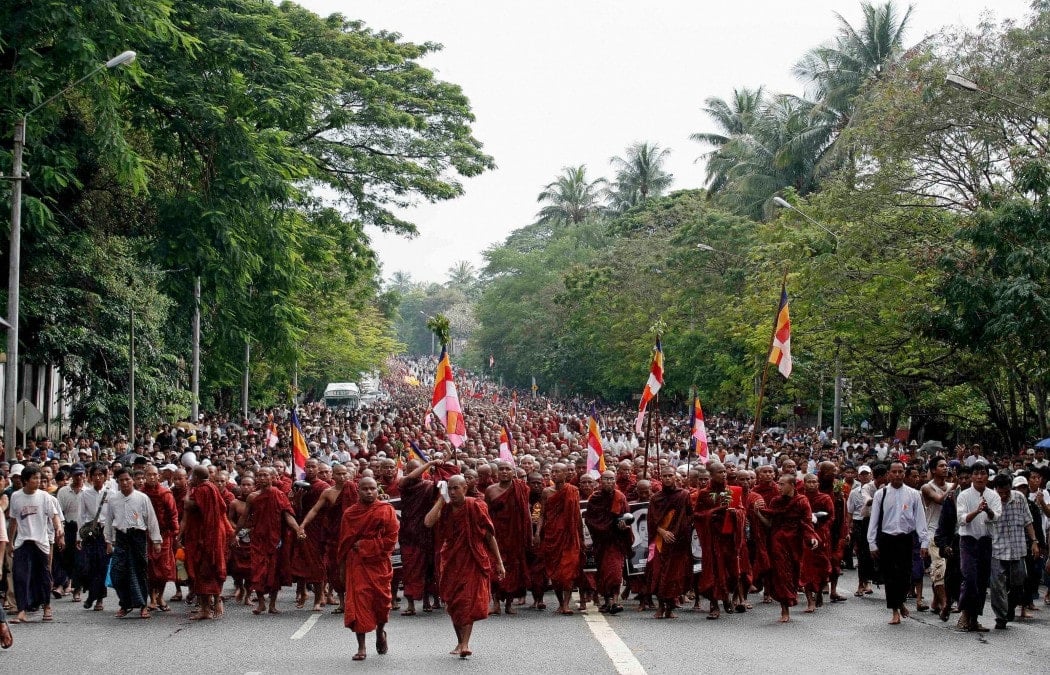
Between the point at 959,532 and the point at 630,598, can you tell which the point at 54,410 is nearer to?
the point at 630,598

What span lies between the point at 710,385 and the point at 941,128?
23842mm

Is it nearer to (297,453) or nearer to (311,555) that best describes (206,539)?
(311,555)

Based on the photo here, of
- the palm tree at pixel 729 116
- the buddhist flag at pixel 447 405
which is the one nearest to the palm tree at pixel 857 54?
the palm tree at pixel 729 116

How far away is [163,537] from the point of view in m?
14.3

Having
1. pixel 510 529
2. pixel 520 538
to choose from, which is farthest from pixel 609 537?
pixel 510 529

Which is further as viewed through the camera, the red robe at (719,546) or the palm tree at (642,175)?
the palm tree at (642,175)

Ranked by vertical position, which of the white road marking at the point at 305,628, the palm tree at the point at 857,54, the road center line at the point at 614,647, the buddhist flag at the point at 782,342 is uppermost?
the palm tree at the point at 857,54

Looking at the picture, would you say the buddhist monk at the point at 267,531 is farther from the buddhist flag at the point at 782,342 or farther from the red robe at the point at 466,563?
the buddhist flag at the point at 782,342

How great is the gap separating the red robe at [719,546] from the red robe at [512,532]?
6.14ft

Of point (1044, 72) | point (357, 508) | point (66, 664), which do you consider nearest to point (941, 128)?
point (1044, 72)

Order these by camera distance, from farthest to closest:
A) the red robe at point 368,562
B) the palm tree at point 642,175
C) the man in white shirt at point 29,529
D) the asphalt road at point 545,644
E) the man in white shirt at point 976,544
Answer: the palm tree at point 642,175 < the man in white shirt at point 29,529 < the man in white shirt at point 976,544 < the red robe at point 368,562 < the asphalt road at point 545,644

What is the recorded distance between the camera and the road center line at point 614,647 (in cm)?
1006

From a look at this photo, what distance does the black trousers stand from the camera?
1322cm

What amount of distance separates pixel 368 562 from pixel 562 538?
3402mm
